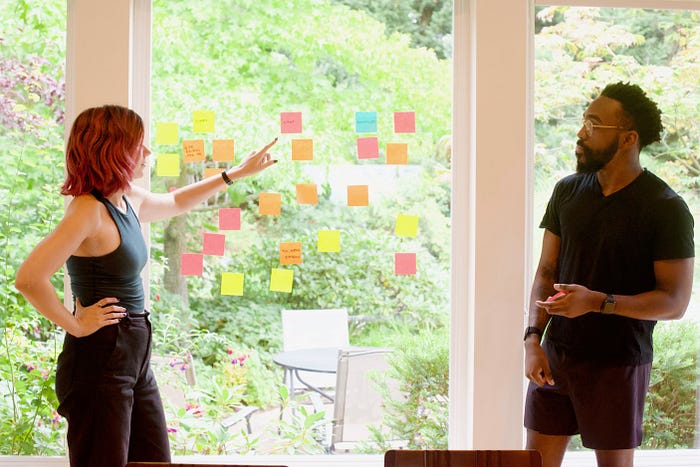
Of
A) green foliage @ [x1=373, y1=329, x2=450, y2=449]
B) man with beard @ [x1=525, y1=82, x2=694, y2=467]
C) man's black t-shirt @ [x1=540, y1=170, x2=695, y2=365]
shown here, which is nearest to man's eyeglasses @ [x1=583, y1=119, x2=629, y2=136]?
man with beard @ [x1=525, y1=82, x2=694, y2=467]

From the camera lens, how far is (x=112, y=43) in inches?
116

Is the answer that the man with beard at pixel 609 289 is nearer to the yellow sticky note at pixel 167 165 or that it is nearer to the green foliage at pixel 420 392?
the green foliage at pixel 420 392

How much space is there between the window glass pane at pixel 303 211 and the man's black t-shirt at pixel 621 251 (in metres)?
0.81

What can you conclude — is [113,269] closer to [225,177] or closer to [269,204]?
[225,177]

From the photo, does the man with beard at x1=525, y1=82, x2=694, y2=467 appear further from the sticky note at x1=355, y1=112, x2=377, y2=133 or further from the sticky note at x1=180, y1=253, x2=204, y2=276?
the sticky note at x1=180, y1=253, x2=204, y2=276

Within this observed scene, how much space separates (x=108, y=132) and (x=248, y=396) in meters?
1.43

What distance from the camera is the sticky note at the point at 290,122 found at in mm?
3164

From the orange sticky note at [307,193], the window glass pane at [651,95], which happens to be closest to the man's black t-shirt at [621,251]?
the window glass pane at [651,95]

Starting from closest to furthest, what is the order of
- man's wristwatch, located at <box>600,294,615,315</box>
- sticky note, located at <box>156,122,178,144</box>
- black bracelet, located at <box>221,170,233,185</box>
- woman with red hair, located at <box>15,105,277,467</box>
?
woman with red hair, located at <box>15,105,277,467</box>
man's wristwatch, located at <box>600,294,615,315</box>
black bracelet, located at <box>221,170,233,185</box>
sticky note, located at <box>156,122,178,144</box>

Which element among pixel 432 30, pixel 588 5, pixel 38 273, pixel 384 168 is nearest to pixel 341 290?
pixel 384 168

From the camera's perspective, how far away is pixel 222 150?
3.16m

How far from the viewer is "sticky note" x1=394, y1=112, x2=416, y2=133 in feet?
10.5

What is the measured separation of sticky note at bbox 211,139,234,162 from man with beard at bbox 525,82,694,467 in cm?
140

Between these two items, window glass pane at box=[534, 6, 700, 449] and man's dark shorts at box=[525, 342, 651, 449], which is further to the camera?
window glass pane at box=[534, 6, 700, 449]
